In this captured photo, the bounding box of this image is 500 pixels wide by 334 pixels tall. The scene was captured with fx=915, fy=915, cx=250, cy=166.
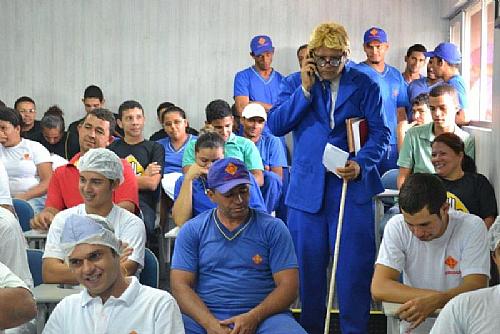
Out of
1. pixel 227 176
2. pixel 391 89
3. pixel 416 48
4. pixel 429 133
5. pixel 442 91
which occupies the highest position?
pixel 416 48

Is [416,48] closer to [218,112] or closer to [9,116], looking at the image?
[218,112]

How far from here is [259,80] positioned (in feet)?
27.1

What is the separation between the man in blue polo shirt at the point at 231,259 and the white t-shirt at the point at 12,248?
34.0 inches

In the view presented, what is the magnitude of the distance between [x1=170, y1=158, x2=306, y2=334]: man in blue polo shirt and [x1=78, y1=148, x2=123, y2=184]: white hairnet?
48 centimetres

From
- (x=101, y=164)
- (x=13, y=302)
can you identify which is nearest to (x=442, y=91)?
(x=101, y=164)

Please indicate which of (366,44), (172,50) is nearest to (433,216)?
(366,44)

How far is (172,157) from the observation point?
6.92 meters

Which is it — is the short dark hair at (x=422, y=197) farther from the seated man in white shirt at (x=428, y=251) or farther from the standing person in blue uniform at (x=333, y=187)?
the standing person in blue uniform at (x=333, y=187)

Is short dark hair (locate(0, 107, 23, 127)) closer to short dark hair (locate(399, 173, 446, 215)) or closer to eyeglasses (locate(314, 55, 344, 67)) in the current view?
eyeglasses (locate(314, 55, 344, 67))

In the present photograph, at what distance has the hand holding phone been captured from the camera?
4184 mm

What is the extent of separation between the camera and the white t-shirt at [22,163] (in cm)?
638

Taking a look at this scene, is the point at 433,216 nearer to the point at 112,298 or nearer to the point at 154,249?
the point at 112,298

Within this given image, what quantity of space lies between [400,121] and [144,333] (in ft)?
15.7

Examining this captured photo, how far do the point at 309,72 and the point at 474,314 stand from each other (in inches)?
70.3
